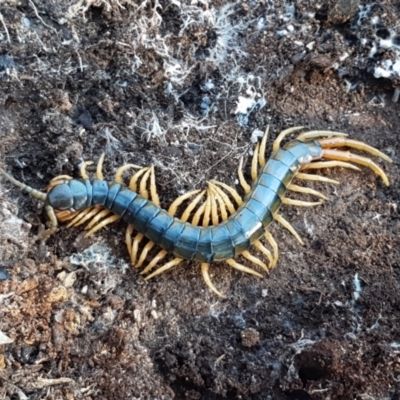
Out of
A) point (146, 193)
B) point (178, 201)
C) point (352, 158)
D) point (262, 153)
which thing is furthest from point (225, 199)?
point (352, 158)

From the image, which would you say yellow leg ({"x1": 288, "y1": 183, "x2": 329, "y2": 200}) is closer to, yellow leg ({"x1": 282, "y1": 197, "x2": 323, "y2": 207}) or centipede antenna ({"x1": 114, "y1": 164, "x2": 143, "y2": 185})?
yellow leg ({"x1": 282, "y1": 197, "x2": 323, "y2": 207})

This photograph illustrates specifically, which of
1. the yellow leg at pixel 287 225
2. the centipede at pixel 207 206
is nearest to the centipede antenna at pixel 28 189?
the centipede at pixel 207 206

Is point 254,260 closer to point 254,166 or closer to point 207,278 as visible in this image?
point 207,278

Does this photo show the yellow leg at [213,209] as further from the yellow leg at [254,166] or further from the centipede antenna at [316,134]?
the centipede antenna at [316,134]

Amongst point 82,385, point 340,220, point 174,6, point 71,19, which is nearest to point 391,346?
point 340,220

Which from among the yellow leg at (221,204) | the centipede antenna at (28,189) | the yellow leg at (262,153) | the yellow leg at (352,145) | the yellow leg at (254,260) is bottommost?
the centipede antenna at (28,189)

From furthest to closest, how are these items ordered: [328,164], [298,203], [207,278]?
[328,164] < [298,203] < [207,278]
